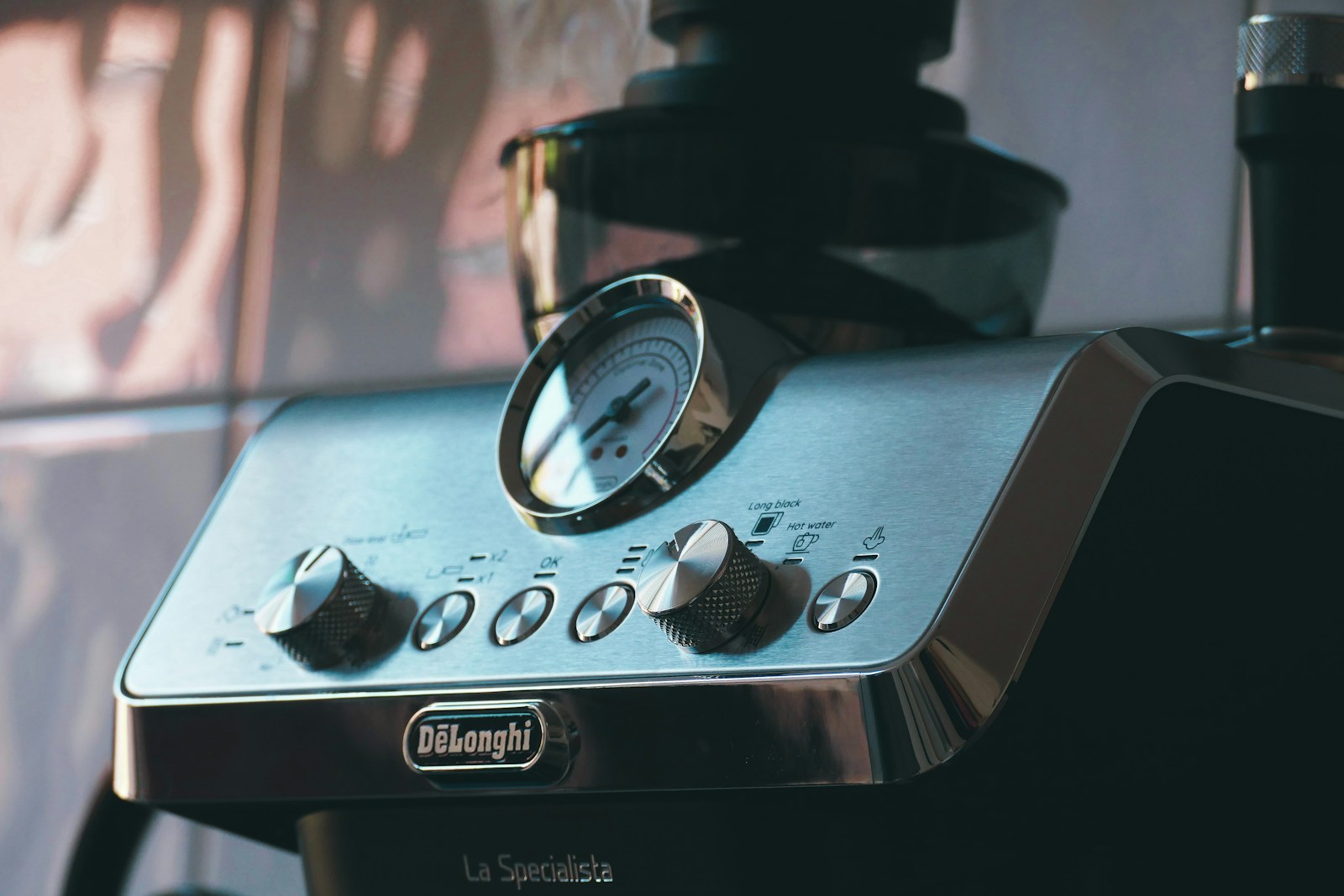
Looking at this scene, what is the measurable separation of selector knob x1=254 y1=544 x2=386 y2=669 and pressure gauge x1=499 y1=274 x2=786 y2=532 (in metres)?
0.05

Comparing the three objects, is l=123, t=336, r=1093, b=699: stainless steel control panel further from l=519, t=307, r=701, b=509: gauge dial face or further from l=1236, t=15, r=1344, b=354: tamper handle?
l=1236, t=15, r=1344, b=354: tamper handle

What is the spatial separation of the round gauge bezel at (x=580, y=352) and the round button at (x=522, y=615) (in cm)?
2

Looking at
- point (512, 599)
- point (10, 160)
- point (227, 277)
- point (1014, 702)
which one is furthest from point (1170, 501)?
point (10, 160)

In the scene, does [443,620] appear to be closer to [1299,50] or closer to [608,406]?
[608,406]

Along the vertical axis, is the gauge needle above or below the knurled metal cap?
below

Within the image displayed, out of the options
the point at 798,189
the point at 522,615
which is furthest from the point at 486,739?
the point at 798,189

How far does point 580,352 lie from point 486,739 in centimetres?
13

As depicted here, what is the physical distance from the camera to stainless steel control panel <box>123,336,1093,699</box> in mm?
339

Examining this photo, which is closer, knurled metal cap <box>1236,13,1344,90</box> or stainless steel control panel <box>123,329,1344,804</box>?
stainless steel control panel <box>123,329,1344,804</box>

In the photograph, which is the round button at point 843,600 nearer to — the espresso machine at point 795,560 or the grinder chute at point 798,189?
the espresso machine at point 795,560

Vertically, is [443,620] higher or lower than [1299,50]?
lower

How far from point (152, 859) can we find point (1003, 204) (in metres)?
0.70

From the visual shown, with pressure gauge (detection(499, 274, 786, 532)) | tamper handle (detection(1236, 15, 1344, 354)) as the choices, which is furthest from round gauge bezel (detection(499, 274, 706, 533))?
tamper handle (detection(1236, 15, 1344, 354))

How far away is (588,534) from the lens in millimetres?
400
